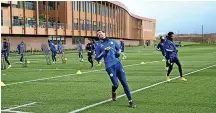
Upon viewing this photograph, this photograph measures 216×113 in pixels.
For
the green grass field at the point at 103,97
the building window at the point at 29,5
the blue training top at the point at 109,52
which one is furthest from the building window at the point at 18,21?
the blue training top at the point at 109,52

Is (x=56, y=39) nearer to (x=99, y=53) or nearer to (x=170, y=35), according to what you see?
(x=170, y=35)

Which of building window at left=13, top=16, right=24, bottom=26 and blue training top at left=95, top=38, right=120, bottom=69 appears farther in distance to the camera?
building window at left=13, top=16, right=24, bottom=26

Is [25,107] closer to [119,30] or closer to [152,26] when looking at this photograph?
[119,30]

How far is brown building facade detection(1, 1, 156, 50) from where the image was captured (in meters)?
57.3

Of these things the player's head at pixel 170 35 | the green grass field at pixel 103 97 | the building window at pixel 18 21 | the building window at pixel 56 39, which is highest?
the building window at pixel 18 21

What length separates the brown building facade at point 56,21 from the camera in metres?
57.3

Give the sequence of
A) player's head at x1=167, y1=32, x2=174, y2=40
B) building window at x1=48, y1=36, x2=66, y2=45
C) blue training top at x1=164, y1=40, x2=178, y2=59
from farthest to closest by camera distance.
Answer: building window at x1=48, y1=36, x2=66, y2=45 < blue training top at x1=164, y1=40, x2=178, y2=59 < player's head at x1=167, y1=32, x2=174, y2=40

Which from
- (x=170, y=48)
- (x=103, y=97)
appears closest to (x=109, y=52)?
(x=103, y=97)

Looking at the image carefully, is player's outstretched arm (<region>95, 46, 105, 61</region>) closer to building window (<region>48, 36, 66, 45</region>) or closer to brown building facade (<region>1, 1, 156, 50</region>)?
brown building facade (<region>1, 1, 156, 50</region>)

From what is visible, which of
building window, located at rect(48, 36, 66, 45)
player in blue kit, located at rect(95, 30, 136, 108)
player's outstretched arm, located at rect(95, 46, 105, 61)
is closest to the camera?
player in blue kit, located at rect(95, 30, 136, 108)

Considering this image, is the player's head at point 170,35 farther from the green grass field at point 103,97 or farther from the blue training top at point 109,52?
the blue training top at point 109,52

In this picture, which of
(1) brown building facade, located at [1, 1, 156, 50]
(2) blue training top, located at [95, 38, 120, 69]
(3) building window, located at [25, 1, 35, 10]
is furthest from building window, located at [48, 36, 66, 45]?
(2) blue training top, located at [95, 38, 120, 69]

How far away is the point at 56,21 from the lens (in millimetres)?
70688

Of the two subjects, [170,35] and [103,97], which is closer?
[103,97]
